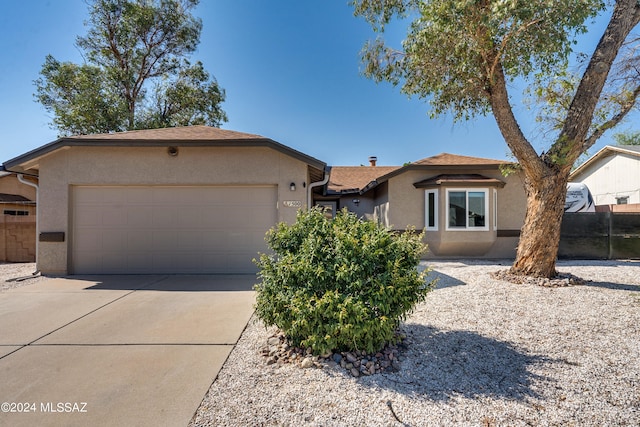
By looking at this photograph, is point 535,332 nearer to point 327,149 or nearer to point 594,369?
point 594,369

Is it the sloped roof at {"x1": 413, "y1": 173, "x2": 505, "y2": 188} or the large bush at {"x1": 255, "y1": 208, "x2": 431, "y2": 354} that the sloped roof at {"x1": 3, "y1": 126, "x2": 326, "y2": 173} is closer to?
the large bush at {"x1": 255, "y1": 208, "x2": 431, "y2": 354}

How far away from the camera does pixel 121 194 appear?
7.54m

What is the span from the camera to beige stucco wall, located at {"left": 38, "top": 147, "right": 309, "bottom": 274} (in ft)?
24.2

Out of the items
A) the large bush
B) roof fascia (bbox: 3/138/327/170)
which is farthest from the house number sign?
the large bush

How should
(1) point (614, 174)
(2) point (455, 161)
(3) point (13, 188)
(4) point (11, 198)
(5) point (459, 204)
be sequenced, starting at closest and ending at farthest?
(5) point (459, 204)
(2) point (455, 161)
(4) point (11, 198)
(3) point (13, 188)
(1) point (614, 174)

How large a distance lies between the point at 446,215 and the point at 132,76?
721 inches

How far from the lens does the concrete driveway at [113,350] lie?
2430 millimetres

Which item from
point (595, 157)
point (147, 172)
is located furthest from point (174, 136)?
point (595, 157)

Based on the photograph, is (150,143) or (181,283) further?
(150,143)

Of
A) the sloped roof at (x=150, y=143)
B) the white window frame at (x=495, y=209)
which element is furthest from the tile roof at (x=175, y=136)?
the white window frame at (x=495, y=209)

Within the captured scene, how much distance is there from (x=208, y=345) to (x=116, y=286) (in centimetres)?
427

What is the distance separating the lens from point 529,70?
6867 millimetres

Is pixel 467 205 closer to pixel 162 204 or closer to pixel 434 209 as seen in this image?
pixel 434 209

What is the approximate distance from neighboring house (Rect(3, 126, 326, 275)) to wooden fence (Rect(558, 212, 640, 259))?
8.79m
